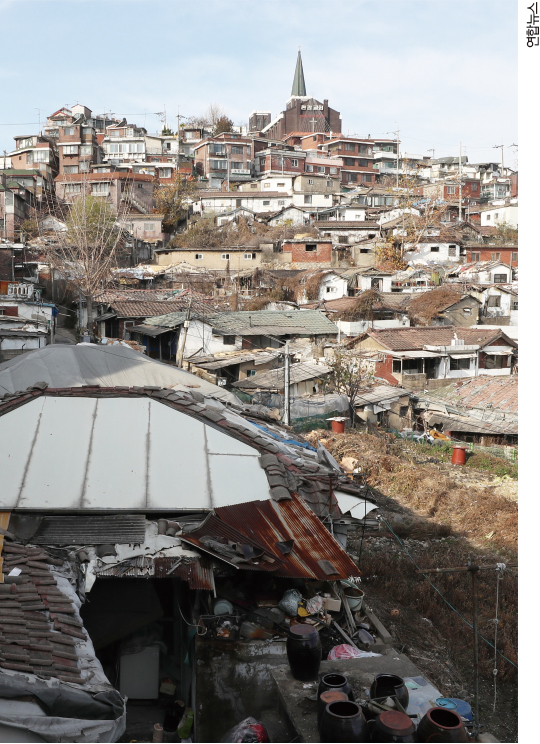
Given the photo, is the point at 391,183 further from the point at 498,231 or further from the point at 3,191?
the point at 3,191

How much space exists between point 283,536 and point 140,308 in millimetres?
28926

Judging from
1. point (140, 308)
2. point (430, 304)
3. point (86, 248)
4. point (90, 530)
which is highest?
point (86, 248)

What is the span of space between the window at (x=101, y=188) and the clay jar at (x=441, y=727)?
53.2 metres

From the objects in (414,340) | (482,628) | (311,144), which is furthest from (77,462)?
(311,144)

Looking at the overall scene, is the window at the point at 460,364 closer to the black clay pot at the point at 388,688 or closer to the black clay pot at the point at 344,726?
the black clay pot at the point at 388,688

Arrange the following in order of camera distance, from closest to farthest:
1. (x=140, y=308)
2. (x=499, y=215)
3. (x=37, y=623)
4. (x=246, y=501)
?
1. (x=37, y=623)
2. (x=246, y=501)
3. (x=140, y=308)
4. (x=499, y=215)

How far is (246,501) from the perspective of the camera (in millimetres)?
7637

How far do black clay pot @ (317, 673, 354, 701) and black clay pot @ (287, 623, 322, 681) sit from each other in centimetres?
49

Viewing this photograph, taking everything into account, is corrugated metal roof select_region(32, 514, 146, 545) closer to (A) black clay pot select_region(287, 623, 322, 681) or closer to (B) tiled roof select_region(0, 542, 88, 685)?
(B) tiled roof select_region(0, 542, 88, 685)

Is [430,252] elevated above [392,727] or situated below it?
above

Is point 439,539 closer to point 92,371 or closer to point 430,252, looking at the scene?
point 92,371

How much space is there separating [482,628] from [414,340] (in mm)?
21446

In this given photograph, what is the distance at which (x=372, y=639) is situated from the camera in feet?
22.7

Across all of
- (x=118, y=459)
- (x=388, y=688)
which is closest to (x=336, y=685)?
(x=388, y=688)
